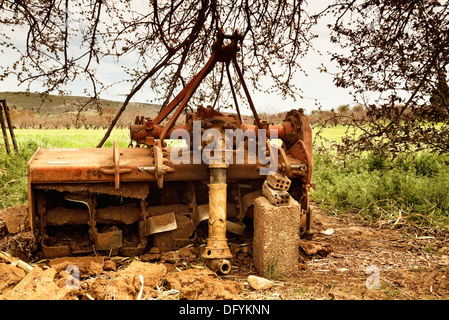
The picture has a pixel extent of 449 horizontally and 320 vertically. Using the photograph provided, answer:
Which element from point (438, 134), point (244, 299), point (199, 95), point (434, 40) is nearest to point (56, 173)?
point (244, 299)

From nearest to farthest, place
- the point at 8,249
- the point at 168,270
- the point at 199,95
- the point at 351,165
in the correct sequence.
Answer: the point at 168,270, the point at 8,249, the point at 199,95, the point at 351,165

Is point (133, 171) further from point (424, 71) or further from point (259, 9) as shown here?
point (424, 71)

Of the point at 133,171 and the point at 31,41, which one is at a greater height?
the point at 31,41

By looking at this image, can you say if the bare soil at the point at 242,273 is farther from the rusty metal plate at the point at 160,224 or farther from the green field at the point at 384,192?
the green field at the point at 384,192

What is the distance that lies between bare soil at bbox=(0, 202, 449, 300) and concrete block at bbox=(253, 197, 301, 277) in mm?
93

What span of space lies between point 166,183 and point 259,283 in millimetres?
1759

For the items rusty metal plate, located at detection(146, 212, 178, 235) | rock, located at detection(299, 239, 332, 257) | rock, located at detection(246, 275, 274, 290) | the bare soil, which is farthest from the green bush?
rusty metal plate, located at detection(146, 212, 178, 235)

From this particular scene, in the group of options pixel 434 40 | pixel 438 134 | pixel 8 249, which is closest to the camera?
pixel 8 249

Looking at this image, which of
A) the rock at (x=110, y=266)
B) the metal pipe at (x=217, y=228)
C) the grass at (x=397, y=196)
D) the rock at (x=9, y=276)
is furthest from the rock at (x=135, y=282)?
the grass at (x=397, y=196)

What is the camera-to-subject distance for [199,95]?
680 cm

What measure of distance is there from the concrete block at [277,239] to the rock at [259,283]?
0.23 metres

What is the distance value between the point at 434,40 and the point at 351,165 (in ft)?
11.5

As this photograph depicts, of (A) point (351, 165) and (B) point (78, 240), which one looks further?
(A) point (351, 165)

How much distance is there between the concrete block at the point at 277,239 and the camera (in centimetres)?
319
